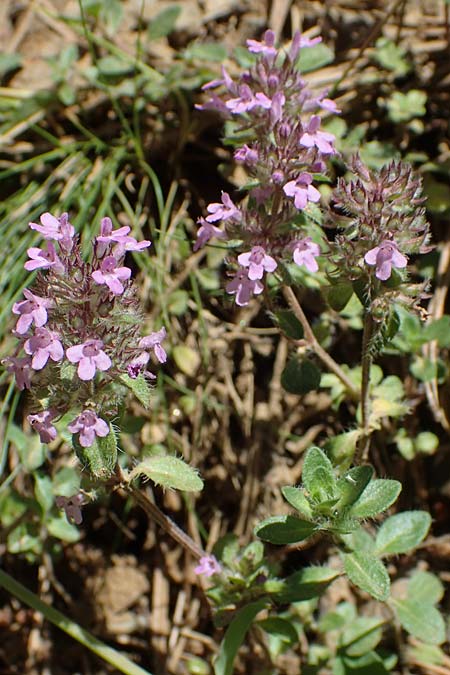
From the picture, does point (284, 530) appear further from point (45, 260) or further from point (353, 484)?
point (45, 260)

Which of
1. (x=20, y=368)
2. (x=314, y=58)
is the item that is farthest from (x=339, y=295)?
(x=314, y=58)

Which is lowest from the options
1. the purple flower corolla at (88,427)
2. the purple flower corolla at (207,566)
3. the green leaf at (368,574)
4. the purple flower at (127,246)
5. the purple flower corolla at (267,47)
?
the purple flower corolla at (207,566)

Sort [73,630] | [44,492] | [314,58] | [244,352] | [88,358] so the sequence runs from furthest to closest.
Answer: [244,352] → [314,58] → [44,492] → [73,630] → [88,358]

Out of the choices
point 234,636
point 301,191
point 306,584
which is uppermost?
point 301,191

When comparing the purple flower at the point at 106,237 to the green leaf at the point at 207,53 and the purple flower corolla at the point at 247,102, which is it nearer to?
the purple flower corolla at the point at 247,102

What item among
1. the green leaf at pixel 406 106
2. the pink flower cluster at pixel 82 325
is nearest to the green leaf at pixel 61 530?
the pink flower cluster at pixel 82 325

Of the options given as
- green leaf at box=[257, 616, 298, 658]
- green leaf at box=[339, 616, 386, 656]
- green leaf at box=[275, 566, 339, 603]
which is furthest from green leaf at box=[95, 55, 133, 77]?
green leaf at box=[339, 616, 386, 656]

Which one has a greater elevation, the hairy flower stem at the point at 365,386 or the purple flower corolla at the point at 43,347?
the purple flower corolla at the point at 43,347
